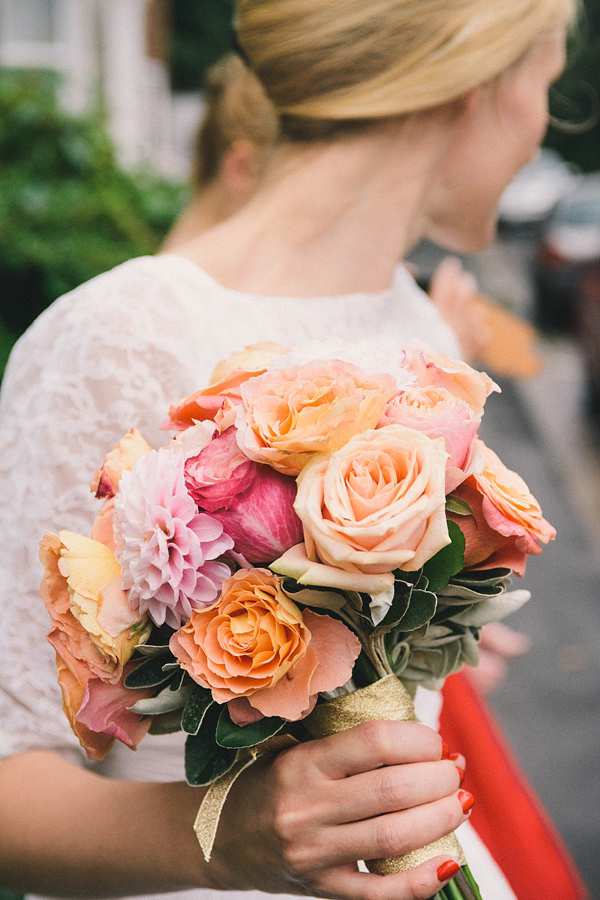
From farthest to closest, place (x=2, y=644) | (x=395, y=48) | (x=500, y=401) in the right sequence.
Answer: (x=500, y=401) < (x=395, y=48) < (x=2, y=644)

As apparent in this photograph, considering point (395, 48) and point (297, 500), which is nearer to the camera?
point (297, 500)

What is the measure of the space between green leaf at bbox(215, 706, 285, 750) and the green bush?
105 inches

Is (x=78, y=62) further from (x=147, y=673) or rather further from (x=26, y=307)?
(x=147, y=673)

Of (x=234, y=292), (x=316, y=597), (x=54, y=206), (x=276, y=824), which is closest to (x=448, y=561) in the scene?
(x=316, y=597)

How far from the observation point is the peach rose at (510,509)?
39.0 inches

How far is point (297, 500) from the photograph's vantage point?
0.93 m

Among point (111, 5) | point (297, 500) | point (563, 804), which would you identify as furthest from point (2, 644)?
point (111, 5)

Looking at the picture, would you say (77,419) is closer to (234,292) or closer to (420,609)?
(234,292)

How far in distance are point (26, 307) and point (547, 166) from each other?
24612 mm

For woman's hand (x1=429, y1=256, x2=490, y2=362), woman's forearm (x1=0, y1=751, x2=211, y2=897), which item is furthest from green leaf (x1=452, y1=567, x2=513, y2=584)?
woman's hand (x1=429, y1=256, x2=490, y2=362)

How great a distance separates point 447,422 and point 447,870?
1.81 ft

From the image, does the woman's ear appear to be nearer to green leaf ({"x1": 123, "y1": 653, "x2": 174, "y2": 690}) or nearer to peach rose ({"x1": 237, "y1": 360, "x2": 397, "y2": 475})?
peach rose ({"x1": 237, "y1": 360, "x2": 397, "y2": 475})

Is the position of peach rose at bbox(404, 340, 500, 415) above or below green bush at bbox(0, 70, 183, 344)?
above

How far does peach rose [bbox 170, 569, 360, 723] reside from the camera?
0.94 m
